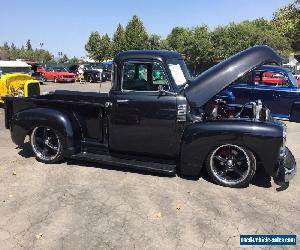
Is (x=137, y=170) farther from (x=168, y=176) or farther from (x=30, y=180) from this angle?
(x=30, y=180)

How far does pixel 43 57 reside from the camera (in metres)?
103

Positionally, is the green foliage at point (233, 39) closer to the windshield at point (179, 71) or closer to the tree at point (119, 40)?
the tree at point (119, 40)

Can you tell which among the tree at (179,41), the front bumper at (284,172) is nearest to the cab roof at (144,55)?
the front bumper at (284,172)

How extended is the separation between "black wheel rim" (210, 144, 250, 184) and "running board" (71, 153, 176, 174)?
72 cm

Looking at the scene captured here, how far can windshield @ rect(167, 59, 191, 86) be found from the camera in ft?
19.7

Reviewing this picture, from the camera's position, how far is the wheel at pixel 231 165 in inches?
216

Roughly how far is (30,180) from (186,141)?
2.75 metres

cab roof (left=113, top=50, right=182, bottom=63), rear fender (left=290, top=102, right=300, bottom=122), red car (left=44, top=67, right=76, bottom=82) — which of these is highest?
cab roof (left=113, top=50, right=182, bottom=63)

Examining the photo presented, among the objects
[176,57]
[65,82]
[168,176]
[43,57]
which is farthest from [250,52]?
[43,57]

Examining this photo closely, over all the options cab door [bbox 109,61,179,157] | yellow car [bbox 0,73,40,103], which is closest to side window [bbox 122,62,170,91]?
cab door [bbox 109,61,179,157]

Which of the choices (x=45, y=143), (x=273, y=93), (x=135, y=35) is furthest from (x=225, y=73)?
(x=135, y=35)

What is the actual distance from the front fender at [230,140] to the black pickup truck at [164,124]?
0.01m

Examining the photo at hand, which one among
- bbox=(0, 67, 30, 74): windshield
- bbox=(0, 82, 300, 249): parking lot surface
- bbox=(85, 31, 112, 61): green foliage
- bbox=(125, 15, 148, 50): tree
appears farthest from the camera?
bbox=(85, 31, 112, 61): green foliage

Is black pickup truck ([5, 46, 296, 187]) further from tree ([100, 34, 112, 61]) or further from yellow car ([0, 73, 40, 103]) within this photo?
tree ([100, 34, 112, 61])
